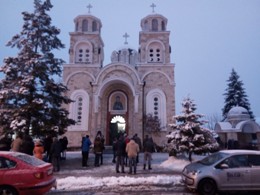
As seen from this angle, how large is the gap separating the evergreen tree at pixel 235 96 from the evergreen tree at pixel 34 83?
89.0 feet

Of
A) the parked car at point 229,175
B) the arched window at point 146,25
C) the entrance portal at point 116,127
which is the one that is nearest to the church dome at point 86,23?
the arched window at point 146,25

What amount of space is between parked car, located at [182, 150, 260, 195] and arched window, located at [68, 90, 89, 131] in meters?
18.6

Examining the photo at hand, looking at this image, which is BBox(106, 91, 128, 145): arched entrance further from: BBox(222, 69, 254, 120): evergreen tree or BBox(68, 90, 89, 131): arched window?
BBox(222, 69, 254, 120): evergreen tree

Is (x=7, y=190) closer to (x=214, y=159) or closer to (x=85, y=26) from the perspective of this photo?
(x=214, y=159)

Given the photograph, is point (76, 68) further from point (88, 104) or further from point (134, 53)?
point (134, 53)

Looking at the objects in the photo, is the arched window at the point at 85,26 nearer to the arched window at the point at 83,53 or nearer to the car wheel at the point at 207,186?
the arched window at the point at 83,53

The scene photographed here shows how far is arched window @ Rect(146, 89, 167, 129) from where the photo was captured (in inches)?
1005

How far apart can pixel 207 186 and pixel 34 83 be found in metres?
10.5

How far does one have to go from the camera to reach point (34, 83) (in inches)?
545

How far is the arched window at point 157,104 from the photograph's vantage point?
25516 millimetres

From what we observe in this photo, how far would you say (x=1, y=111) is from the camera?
13.2m

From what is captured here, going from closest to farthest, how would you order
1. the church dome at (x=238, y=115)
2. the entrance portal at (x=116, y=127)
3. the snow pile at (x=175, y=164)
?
the snow pile at (x=175, y=164) < the entrance portal at (x=116, y=127) < the church dome at (x=238, y=115)

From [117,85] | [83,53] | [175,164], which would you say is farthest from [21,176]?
[83,53]

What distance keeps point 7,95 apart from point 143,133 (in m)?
14.3
